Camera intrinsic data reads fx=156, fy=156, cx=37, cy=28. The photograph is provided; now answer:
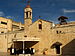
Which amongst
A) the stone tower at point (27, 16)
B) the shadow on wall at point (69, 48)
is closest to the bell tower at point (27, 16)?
the stone tower at point (27, 16)

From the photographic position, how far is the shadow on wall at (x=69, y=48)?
29.1m

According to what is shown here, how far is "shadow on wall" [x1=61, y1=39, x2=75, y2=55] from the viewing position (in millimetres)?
29094

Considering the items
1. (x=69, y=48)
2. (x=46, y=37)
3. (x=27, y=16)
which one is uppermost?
(x=27, y=16)

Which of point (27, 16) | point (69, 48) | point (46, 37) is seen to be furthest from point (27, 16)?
point (69, 48)

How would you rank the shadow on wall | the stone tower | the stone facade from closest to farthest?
1. the shadow on wall
2. the stone facade
3. the stone tower

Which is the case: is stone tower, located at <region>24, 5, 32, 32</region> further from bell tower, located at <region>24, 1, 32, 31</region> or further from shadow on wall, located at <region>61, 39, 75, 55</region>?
shadow on wall, located at <region>61, 39, 75, 55</region>

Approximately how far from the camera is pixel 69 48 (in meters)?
29.5

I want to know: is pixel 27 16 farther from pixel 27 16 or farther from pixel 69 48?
pixel 69 48

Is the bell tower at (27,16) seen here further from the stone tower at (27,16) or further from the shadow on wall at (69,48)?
the shadow on wall at (69,48)

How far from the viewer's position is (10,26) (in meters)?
59.5

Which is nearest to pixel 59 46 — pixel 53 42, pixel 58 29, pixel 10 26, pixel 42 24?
pixel 53 42

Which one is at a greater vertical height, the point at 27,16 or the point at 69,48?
the point at 27,16

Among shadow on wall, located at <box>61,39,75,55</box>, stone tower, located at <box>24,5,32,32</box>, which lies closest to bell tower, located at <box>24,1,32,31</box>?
stone tower, located at <box>24,5,32,32</box>

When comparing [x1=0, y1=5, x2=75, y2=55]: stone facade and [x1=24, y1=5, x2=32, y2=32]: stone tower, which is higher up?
[x1=24, y1=5, x2=32, y2=32]: stone tower
